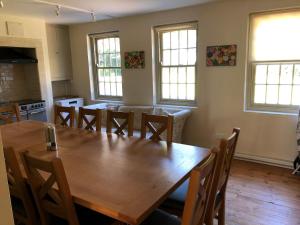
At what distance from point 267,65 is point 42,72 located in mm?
3863

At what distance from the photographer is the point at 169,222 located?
62.4 inches

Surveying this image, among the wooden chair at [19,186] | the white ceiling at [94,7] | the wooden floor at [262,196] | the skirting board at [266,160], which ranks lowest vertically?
the wooden floor at [262,196]

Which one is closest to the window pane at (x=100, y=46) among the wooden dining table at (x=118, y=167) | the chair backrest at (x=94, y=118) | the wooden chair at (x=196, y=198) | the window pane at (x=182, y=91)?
the window pane at (x=182, y=91)

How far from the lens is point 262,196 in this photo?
2766 millimetres

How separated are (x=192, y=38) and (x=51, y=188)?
3.37m

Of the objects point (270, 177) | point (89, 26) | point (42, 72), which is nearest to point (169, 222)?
point (270, 177)

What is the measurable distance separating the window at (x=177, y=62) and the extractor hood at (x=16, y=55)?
2.32m

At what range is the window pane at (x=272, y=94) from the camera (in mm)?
3545

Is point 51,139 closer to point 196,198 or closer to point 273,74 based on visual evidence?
point 196,198

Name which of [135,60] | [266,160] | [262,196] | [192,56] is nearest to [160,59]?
[135,60]

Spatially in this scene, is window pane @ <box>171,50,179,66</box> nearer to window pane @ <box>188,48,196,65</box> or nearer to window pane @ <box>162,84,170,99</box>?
window pane @ <box>188,48,196,65</box>

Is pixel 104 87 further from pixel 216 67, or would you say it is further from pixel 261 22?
pixel 261 22

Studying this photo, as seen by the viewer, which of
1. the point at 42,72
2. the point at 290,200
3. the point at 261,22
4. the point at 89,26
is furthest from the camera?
the point at 89,26

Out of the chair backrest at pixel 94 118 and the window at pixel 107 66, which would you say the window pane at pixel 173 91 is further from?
the chair backrest at pixel 94 118
